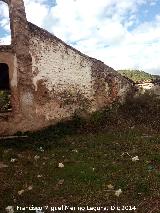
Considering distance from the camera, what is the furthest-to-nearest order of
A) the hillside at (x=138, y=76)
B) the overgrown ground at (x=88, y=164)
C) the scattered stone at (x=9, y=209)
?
the hillside at (x=138, y=76), the overgrown ground at (x=88, y=164), the scattered stone at (x=9, y=209)

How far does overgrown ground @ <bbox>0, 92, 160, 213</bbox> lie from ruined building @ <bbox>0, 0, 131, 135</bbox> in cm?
65

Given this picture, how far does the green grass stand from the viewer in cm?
802

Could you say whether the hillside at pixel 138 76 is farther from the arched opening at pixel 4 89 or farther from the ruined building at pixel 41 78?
the arched opening at pixel 4 89

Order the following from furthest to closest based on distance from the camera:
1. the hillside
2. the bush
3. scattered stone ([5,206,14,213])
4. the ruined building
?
the hillside → the bush → the ruined building → scattered stone ([5,206,14,213])

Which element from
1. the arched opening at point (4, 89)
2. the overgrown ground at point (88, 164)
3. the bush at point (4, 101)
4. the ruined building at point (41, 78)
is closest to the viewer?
the overgrown ground at point (88, 164)

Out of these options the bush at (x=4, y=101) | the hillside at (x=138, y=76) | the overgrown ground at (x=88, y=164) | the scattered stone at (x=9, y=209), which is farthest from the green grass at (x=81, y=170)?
the hillside at (x=138, y=76)

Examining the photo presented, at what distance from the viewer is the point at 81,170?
32.0ft

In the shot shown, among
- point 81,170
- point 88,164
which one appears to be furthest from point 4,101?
point 81,170

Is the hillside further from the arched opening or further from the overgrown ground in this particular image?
the overgrown ground

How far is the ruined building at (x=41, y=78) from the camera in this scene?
1427 cm

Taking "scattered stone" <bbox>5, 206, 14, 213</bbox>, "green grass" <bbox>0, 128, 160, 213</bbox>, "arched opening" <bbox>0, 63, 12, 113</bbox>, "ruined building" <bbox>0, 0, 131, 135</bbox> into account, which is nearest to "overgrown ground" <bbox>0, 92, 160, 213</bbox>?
"green grass" <bbox>0, 128, 160, 213</bbox>

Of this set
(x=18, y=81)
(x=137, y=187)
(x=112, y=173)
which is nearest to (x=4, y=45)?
(x=18, y=81)

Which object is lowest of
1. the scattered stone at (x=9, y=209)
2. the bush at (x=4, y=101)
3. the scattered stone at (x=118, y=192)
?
the scattered stone at (x=9, y=209)

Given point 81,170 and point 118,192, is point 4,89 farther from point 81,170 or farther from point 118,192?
point 118,192
